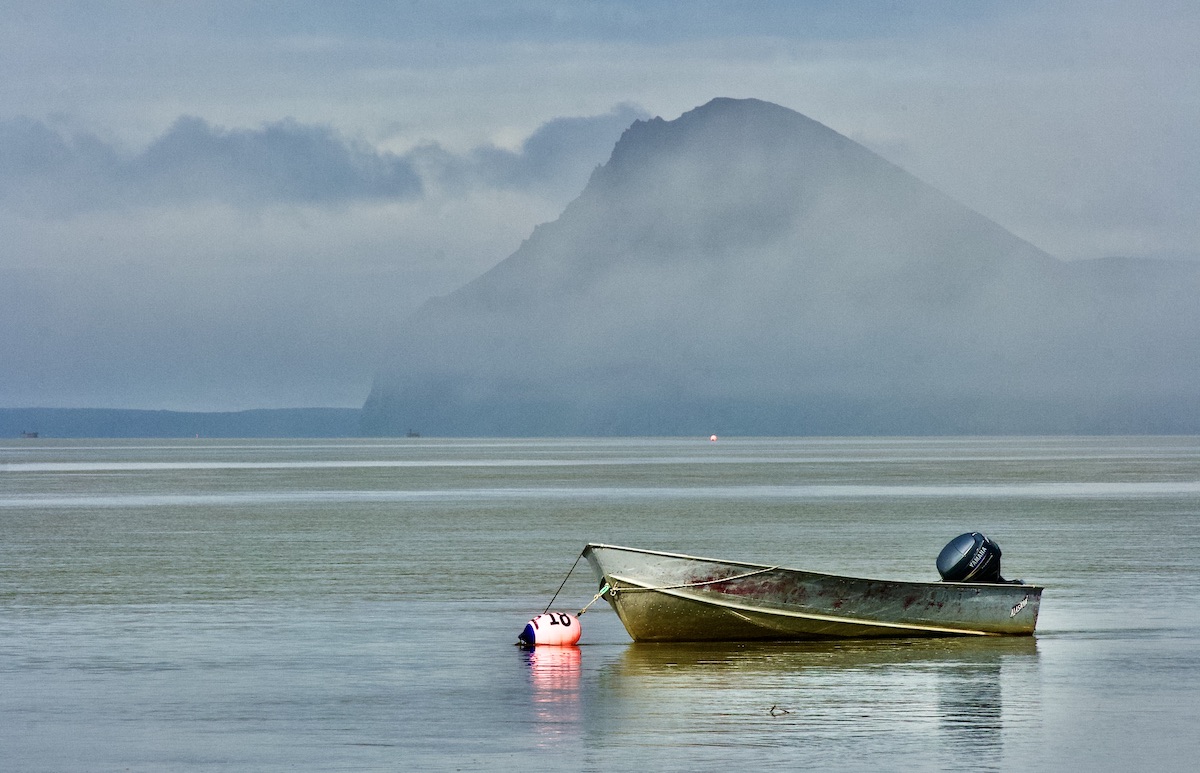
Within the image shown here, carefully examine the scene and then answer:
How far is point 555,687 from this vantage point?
2431cm

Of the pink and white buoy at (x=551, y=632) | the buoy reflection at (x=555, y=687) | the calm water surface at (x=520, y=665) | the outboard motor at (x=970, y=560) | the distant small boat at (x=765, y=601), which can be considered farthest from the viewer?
the outboard motor at (x=970, y=560)

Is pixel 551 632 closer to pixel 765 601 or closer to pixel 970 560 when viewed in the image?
pixel 765 601

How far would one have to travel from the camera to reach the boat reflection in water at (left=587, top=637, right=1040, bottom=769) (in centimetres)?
1953

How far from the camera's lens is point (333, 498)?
93.6 meters

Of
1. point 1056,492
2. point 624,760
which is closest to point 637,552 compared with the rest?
point 624,760

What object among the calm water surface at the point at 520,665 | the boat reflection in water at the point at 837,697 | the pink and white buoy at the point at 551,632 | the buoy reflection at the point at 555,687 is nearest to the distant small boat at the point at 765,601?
the boat reflection in water at the point at 837,697

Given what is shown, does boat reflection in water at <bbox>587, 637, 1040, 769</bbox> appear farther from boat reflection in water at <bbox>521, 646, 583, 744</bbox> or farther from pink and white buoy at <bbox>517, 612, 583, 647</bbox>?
pink and white buoy at <bbox>517, 612, 583, 647</bbox>

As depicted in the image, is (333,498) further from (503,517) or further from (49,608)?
(49,608)

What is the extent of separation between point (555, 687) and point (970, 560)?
8677 millimetres

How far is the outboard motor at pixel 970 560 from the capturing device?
2927 centimetres

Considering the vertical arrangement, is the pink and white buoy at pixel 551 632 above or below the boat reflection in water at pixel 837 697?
above

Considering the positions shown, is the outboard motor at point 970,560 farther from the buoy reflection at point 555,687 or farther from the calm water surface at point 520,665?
the buoy reflection at point 555,687

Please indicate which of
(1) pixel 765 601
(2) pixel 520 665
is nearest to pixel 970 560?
(1) pixel 765 601

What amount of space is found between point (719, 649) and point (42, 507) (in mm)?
65530
